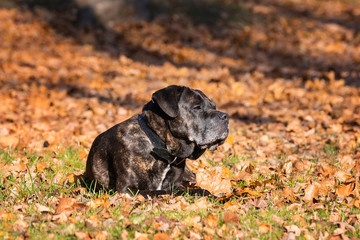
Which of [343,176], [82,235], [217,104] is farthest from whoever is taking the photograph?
[217,104]

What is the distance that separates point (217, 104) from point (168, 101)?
17.0 ft

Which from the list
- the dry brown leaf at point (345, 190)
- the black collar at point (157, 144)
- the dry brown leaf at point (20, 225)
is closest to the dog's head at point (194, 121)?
the black collar at point (157, 144)

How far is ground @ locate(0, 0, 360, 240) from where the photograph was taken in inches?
169

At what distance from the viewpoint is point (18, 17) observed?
15211 mm

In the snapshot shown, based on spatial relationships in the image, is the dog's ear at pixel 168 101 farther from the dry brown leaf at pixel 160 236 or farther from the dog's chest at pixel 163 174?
the dry brown leaf at pixel 160 236

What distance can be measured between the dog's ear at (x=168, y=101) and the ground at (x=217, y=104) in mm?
1015

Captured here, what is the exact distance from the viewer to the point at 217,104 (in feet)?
33.0

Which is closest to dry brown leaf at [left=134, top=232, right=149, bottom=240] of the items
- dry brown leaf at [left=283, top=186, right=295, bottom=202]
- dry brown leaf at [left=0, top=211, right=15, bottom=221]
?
dry brown leaf at [left=0, top=211, right=15, bottom=221]

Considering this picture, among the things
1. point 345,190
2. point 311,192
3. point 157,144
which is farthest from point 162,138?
point 345,190

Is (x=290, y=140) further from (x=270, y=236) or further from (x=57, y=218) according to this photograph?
(x=57, y=218)

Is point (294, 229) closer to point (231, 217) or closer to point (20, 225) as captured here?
point (231, 217)

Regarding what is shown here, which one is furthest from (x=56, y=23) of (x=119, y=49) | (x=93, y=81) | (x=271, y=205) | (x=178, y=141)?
(x=271, y=205)

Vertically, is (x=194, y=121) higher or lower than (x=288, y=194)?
higher

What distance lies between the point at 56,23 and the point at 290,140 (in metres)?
10.5
